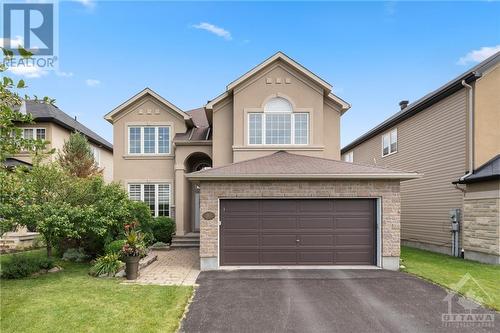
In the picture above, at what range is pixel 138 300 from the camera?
7145mm

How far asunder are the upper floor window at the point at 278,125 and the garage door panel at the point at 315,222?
4.57m

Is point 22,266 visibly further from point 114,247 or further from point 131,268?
point 131,268

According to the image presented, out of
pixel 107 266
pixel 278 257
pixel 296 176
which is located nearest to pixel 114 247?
pixel 107 266

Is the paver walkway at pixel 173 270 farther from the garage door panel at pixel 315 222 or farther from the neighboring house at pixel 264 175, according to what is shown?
the garage door panel at pixel 315 222

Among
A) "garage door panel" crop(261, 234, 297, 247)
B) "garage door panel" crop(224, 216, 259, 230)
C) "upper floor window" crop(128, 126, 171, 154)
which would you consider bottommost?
"garage door panel" crop(261, 234, 297, 247)

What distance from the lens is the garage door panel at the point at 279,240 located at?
35.2 feet

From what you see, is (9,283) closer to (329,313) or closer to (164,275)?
(164,275)

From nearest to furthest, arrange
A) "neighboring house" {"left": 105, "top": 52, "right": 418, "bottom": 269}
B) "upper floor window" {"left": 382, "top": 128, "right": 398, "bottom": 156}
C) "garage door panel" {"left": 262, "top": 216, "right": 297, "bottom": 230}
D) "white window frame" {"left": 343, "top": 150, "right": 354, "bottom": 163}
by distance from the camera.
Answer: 1. "neighboring house" {"left": 105, "top": 52, "right": 418, "bottom": 269}
2. "garage door panel" {"left": 262, "top": 216, "right": 297, "bottom": 230}
3. "upper floor window" {"left": 382, "top": 128, "right": 398, "bottom": 156}
4. "white window frame" {"left": 343, "top": 150, "right": 354, "bottom": 163}

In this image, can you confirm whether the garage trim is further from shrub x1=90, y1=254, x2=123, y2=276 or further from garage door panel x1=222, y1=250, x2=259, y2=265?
shrub x1=90, y1=254, x2=123, y2=276

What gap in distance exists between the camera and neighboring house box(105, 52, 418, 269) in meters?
10.5

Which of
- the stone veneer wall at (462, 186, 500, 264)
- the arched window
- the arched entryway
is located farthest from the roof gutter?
the arched entryway

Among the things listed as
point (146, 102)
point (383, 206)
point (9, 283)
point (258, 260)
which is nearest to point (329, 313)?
point (258, 260)

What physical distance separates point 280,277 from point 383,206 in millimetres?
4387

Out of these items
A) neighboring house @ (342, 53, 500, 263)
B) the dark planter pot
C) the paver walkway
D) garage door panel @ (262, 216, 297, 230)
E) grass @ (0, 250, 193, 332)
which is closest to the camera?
grass @ (0, 250, 193, 332)
